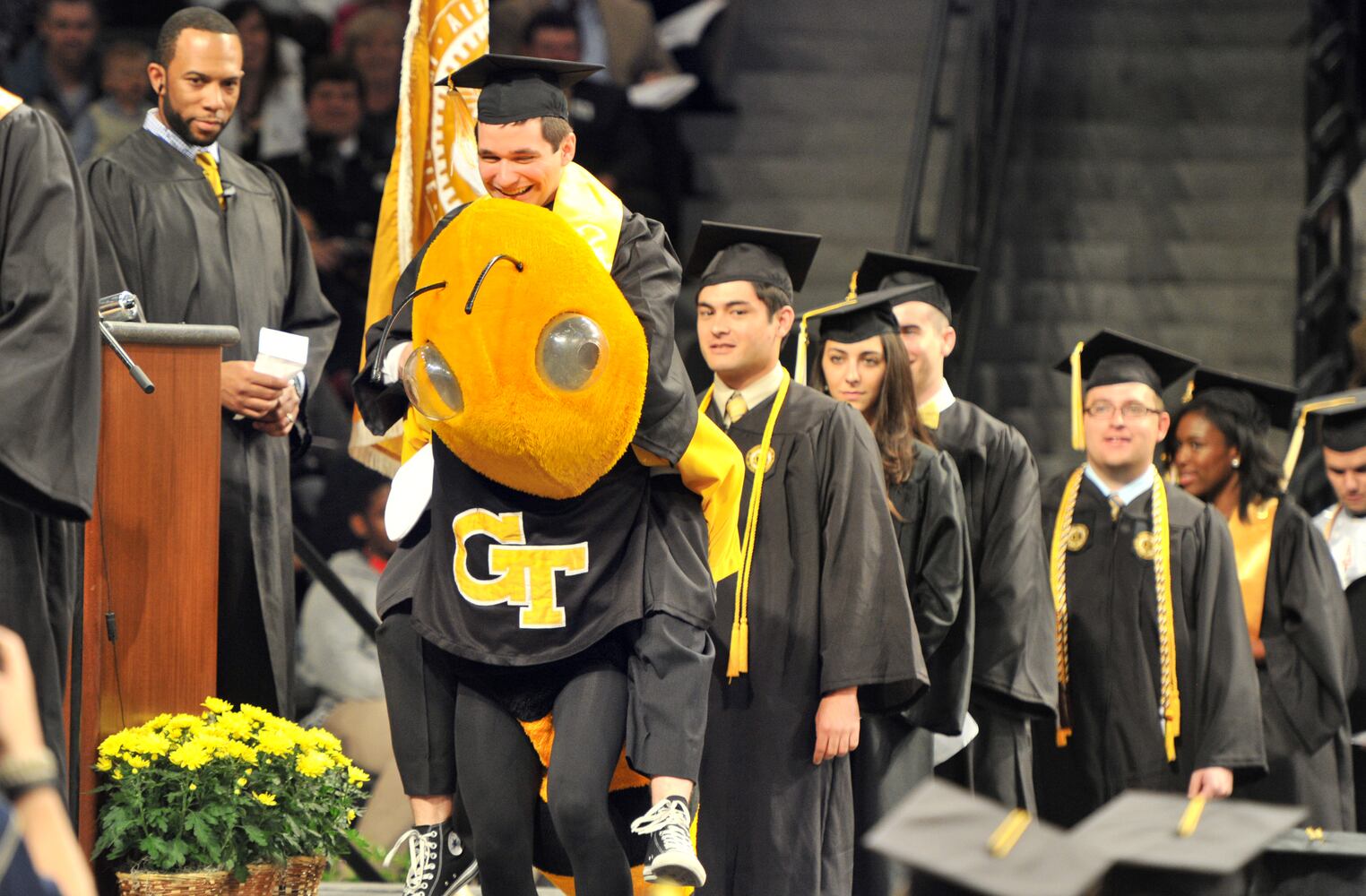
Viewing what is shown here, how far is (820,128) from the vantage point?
10453 millimetres

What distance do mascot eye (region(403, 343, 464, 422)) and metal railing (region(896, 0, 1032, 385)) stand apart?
16.1ft

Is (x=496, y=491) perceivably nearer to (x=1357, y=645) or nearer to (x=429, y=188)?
(x=429, y=188)

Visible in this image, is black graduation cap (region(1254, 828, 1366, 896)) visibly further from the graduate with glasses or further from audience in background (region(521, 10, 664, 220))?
audience in background (region(521, 10, 664, 220))

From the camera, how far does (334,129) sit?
955cm

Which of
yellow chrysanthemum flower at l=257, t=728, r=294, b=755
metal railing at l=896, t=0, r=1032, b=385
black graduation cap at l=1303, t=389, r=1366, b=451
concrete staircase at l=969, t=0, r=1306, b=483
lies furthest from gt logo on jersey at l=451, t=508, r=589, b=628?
concrete staircase at l=969, t=0, r=1306, b=483

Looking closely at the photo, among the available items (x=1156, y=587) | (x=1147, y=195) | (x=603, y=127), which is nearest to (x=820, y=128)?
(x=603, y=127)

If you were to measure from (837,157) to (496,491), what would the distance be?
643cm

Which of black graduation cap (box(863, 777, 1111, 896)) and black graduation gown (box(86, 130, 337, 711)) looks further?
black graduation gown (box(86, 130, 337, 711))

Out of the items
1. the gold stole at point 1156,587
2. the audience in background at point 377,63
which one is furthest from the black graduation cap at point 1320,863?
the audience in background at point 377,63

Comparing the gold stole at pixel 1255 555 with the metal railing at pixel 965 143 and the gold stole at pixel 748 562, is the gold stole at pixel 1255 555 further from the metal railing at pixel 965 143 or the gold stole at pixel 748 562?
the gold stole at pixel 748 562

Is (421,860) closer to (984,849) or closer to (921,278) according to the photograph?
(984,849)

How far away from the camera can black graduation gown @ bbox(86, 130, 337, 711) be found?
5434 mm

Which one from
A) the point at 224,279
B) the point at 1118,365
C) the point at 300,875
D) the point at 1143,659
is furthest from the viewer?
the point at 1118,365

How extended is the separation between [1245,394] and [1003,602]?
160 centimetres
